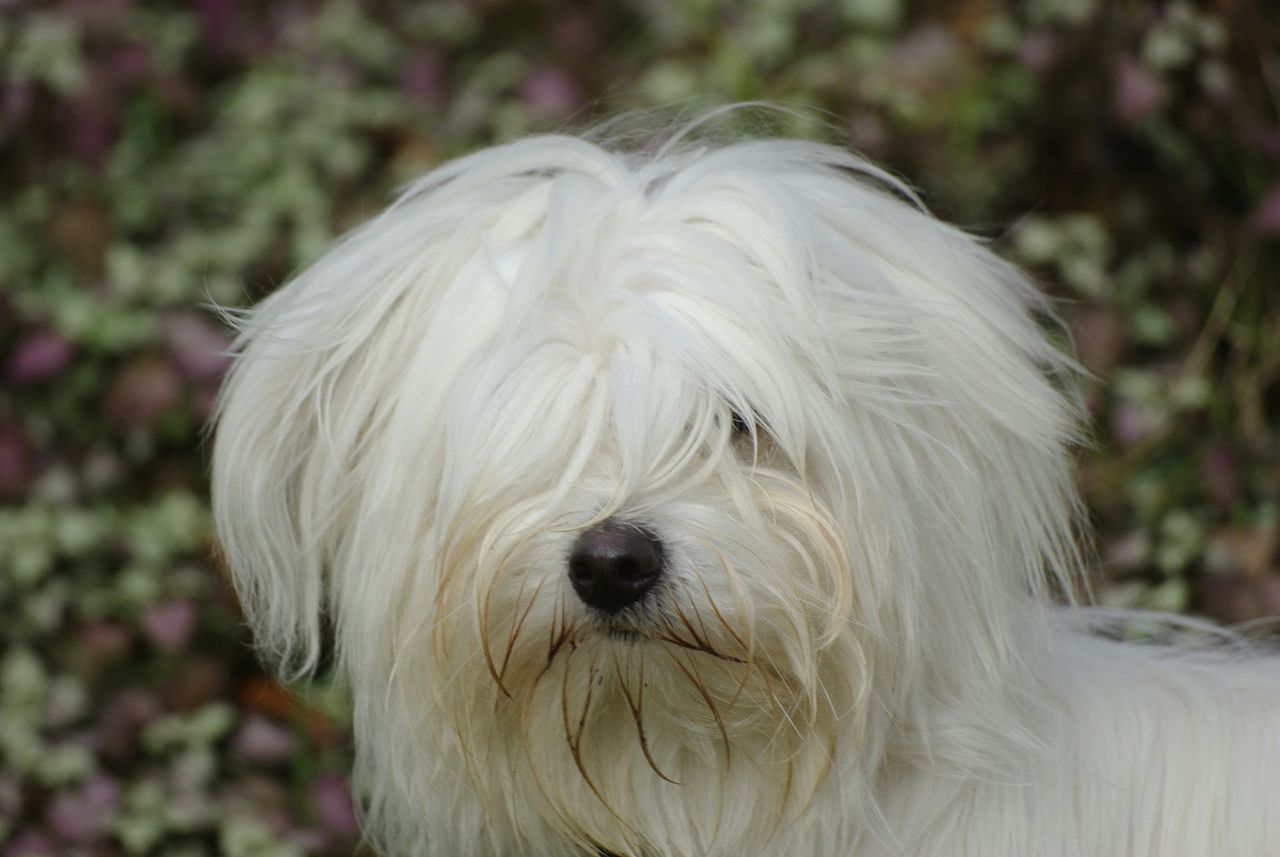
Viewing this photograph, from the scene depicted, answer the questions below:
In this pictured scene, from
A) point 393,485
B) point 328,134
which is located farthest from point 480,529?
point 328,134

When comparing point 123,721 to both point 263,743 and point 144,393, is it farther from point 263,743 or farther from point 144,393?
point 144,393

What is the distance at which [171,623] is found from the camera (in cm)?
282

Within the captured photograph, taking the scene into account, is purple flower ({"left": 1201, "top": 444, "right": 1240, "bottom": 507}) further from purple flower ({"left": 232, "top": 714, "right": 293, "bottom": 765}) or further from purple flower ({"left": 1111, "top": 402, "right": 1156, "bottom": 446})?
purple flower ({"left": 232, "top": 714, "right": 293, "bottom": 765})

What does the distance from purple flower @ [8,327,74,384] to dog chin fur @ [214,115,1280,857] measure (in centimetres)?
138

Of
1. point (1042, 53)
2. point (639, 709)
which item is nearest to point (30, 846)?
point (639, 709)

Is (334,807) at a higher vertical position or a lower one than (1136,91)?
lower

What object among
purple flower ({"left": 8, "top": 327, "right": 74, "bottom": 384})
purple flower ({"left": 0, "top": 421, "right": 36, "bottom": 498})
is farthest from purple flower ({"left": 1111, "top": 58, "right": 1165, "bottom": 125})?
purple flower ({"left": 0, "top": 421, "right": 36, "bottom": 498})

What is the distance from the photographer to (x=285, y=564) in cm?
173

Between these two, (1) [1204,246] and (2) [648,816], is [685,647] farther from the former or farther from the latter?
(1) [1204,246]

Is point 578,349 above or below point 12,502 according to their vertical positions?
above

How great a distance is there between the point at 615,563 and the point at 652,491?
95 millimetres

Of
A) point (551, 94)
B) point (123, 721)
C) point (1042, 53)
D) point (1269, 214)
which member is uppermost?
point (1042, 53)

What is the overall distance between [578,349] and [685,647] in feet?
1.01

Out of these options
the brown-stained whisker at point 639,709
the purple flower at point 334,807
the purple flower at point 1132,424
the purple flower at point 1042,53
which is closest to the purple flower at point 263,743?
the purple flower at point 334,807
